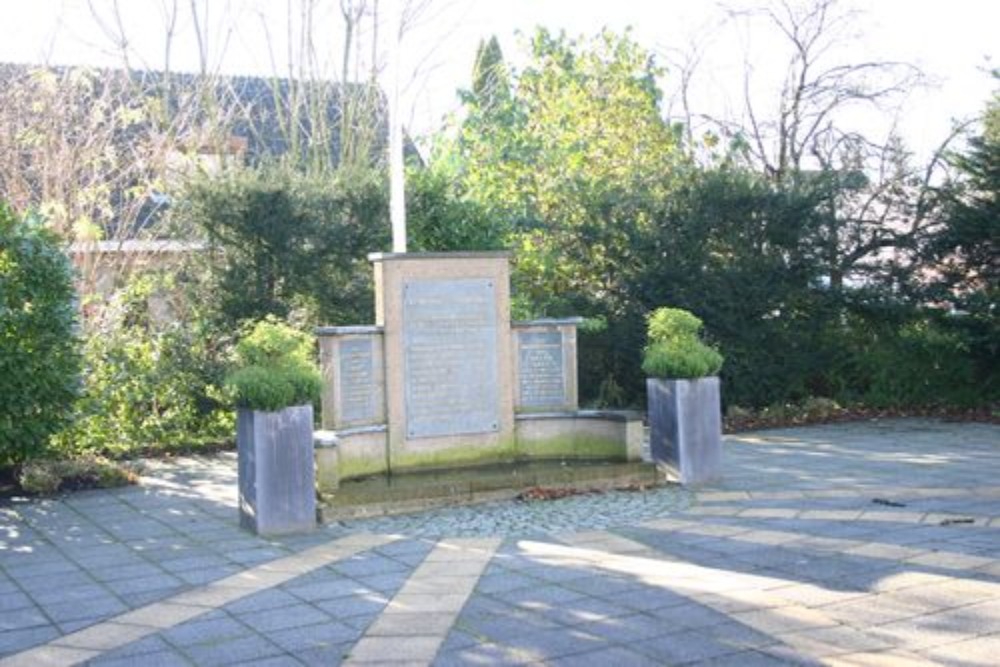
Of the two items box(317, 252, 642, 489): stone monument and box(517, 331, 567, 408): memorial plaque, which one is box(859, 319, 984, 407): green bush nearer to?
box(317, 252, 642, 489): stone monument

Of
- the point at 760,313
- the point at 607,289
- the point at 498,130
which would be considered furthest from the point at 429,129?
the point at 760,313

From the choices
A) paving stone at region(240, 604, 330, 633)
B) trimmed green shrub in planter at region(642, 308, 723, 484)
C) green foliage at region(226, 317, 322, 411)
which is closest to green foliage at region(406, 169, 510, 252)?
trimmed green shrub in planter at region(642, 308, 723, 484)

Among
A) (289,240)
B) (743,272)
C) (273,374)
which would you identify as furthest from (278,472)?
(743,272)

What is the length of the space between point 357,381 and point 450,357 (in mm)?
843

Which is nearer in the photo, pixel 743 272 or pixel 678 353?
pixel 678 353

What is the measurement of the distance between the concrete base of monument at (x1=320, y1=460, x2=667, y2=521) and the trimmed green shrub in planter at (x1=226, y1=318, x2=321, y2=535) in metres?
0.33

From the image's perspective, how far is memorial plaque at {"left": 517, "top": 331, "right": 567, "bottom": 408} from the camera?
9523 mm

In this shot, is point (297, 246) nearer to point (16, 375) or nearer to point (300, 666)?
point (16, 375)

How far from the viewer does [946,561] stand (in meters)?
6.20

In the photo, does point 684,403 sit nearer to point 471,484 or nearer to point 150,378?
point 471,484

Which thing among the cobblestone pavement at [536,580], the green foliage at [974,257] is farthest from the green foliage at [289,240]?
the green foliage at [974,257]

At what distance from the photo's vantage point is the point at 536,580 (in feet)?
19.7

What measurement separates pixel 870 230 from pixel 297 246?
26.3 feet

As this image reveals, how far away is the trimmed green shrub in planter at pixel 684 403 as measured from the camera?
29.6 feet
